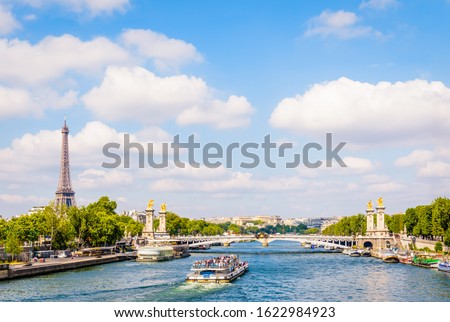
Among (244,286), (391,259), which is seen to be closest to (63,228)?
(244,286)

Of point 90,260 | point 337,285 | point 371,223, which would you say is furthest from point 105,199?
point 337,285

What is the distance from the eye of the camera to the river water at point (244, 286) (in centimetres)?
3269

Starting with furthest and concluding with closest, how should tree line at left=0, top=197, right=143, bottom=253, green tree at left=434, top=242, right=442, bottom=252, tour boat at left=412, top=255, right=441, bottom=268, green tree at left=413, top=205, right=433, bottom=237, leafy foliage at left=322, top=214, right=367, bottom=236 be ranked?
leafy foliage at left=322, top=214, right=367, bottom=236 < green tree at left=413, top=205, right=433, bottom=237 < green tree at left=434, top=242, right=442, bottom=252 < tree line at left=0, top=197, right=143, bottom=253 < tour boat at left=412, top=255, right=441, bottom=268

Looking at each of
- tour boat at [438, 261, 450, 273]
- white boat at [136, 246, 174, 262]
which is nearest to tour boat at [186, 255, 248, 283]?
tour boat at [438, 261, 450, 273]

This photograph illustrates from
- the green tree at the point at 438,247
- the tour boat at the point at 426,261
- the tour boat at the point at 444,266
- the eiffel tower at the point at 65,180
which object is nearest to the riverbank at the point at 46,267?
the tour boat at the point at 426,261

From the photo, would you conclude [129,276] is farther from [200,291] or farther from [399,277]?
[399,277]

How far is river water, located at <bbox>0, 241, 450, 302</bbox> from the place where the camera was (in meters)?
32.7

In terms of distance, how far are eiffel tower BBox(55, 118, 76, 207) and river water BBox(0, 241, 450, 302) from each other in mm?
45485

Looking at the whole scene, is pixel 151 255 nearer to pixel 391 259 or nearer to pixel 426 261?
pixel 391 259

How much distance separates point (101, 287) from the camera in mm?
36781

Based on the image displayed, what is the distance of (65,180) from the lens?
312 feet

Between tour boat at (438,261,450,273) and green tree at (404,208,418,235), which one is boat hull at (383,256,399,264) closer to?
tour boat at (438,261,450,273)
